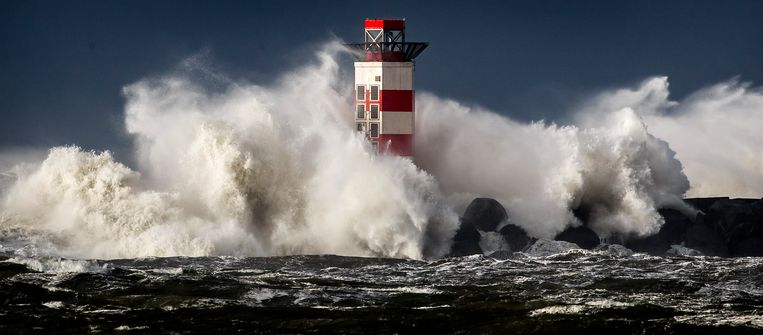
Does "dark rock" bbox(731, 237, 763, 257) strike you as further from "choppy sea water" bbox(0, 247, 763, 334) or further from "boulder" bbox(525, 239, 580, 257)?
"boulder" bbox(525, 239, 580, 257)

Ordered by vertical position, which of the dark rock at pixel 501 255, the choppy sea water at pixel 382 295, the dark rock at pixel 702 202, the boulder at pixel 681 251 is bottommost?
the choppy sea water at pixel 382 295

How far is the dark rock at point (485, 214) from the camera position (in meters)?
82.1

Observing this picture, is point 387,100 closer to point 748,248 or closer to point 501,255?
point 501,255

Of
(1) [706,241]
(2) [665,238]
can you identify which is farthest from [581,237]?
(1) [706,241]

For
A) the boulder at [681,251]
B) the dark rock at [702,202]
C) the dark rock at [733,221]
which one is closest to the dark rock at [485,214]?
the boulder at [681,251]

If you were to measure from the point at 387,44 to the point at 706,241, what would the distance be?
21.6 meters

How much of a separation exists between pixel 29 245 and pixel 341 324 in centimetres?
3201

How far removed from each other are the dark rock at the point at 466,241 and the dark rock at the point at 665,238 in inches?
362

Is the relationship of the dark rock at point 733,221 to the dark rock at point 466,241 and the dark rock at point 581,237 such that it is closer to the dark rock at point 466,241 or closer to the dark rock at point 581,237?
the dark rock at point 581,237

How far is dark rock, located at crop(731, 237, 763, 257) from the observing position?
79.1m

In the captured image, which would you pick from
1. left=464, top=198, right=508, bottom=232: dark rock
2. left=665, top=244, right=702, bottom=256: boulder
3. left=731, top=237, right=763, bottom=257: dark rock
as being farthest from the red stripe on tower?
left=731, top=237, right=763, bottom=257: dark rock

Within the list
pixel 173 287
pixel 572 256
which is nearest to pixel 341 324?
pixel 173 287

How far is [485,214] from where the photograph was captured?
82375 millimetres

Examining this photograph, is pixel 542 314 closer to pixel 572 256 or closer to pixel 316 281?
pixel 316 281
